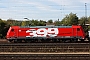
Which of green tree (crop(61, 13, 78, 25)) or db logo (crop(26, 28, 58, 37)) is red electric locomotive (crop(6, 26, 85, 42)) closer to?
db logo (crop(26, 28, 58, 37))

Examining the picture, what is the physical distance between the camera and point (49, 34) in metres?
37.1

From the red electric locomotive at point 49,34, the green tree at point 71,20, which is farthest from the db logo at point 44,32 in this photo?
the green tree at point 71,20

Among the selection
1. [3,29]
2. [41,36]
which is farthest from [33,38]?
[3,29]

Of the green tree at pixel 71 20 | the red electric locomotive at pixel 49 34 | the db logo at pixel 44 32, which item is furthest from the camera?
the green tree at pixel 71 20

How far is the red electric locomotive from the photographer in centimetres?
3656

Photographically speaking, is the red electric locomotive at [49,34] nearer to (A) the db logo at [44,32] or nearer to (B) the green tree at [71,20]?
(A) the db logo at [44,32]

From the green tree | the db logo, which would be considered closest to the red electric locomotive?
the db logo

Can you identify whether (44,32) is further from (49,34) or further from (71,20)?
(71,20)

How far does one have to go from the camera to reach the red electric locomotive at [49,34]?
3656cm

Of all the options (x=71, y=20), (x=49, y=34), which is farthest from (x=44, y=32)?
(x=71, y=20)

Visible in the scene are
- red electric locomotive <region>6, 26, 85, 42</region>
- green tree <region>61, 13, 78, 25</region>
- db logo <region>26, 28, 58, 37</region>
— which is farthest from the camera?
green tree <region>61, 13, 78, 25</region>

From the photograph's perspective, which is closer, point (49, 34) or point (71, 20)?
point (49, 34)

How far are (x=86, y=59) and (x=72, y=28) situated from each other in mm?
22389

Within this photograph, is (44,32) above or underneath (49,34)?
above
